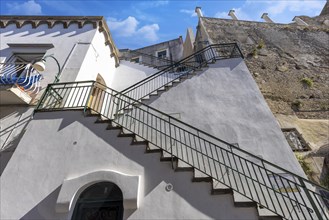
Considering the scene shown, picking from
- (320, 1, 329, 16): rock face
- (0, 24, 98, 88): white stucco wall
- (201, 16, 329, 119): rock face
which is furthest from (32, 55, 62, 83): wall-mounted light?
(320, 1, 329, 16): rock face

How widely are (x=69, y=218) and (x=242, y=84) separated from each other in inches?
308

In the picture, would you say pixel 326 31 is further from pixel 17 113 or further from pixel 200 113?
pixel 17 113

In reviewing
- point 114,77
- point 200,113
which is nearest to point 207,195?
point 200,113

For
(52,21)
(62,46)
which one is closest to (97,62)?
(62,46)

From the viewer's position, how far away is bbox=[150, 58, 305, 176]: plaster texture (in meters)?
6.57

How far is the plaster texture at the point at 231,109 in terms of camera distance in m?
6.57

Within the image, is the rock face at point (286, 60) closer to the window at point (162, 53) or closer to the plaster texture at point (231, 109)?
the plaster texture at point (231, 109)

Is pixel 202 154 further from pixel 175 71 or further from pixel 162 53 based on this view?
pixel 162 53

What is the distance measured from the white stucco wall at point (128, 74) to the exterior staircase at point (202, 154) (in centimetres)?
181

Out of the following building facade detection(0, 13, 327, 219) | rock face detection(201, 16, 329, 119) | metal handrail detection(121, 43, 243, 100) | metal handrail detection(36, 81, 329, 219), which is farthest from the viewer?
rock face detection(201, 16, 329, 119)

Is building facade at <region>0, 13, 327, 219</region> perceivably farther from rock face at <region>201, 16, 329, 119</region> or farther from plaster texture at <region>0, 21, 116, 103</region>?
rock face at <region>201, 16, 329, 119</region>

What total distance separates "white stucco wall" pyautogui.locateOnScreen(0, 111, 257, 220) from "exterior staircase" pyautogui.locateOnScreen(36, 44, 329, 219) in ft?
0.71

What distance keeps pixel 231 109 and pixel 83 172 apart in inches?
227

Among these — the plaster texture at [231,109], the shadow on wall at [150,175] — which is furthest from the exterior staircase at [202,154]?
the plaster texture at [231,109]
